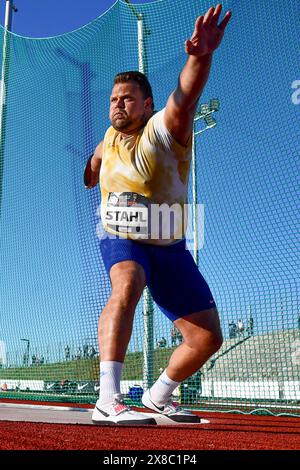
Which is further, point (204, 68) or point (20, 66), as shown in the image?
point (20, 66)

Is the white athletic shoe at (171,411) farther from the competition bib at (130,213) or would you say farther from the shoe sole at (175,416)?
the competition bib at (130,213)

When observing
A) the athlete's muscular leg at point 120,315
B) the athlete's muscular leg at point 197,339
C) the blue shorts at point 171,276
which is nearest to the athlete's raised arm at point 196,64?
the blue shorts at point 171,276

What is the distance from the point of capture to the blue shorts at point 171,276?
100 inches

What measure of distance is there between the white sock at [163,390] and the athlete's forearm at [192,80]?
1404mm

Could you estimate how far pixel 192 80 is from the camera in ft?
7.31

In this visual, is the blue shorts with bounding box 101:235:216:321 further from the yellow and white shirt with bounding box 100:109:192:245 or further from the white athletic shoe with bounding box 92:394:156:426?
the white athletic shoe with bounding box 92:394:156:426

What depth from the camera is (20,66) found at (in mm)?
7559

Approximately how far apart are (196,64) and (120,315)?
1127 mm

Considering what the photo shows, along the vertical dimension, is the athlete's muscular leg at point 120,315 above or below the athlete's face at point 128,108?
A: below

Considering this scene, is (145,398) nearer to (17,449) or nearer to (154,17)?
(17,449)

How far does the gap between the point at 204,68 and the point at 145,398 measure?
1.72m

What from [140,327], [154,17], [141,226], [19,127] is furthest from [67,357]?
[141,226]

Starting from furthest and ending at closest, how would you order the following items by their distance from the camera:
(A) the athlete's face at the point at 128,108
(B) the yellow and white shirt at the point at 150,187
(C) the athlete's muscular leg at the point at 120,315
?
(A) the athlete's face at the point at 128,108, (B) the yellow and white shirt at the point at 150,187, (C) the athlete's muscular leg at the point at 120,315

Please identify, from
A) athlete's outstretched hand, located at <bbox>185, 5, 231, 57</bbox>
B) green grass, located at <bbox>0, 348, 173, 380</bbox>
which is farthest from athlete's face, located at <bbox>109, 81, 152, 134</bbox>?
green grass, located at <bbox>0, 348, 173, 380</bbox>
